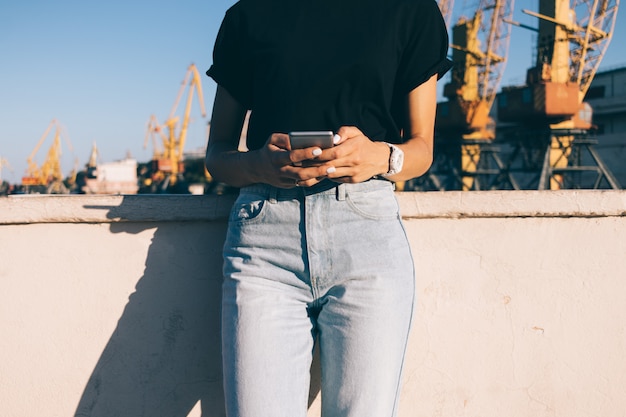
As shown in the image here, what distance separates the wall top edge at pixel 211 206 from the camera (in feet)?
6.48

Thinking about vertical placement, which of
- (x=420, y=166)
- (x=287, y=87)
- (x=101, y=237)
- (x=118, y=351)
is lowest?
(x=118, y=351)

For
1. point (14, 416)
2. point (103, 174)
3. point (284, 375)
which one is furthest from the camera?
point (103, 174)

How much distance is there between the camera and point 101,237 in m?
2.01

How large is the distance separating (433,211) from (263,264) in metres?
0.86

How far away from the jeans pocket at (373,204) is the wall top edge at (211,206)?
538mm

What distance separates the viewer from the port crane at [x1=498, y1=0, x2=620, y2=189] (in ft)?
94.9

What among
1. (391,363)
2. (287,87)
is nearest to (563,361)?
(391,363)

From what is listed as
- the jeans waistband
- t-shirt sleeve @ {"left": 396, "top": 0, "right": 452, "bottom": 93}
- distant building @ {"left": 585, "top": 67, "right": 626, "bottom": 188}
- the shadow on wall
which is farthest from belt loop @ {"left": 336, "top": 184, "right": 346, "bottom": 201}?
distant building @ {"left": 585, "top": 67, "right": 626, "bottom": 188}


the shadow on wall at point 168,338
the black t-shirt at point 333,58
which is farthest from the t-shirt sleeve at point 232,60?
the shadow on wall at point 168,338

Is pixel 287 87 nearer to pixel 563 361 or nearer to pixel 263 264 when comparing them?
pixel 263 264

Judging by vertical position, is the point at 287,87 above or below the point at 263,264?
above

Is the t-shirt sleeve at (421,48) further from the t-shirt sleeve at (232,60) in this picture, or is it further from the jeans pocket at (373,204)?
the t-shirt sleeve at (232,60)

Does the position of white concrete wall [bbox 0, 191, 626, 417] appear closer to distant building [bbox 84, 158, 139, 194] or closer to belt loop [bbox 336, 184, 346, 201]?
belt loop [bbox 336, 184, 346, 201]

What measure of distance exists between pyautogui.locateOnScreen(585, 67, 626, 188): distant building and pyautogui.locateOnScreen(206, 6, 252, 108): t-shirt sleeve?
4532cm
